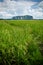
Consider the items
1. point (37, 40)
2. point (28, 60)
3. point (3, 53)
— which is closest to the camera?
point (3, 53)

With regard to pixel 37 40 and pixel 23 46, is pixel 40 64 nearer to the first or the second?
pixel 23 46

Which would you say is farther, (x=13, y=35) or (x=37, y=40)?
(x=37, y=40)

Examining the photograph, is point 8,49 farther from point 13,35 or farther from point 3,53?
point 13,35

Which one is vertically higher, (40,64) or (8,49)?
(8,49)

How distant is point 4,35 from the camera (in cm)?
937

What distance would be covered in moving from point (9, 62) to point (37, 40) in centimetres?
262

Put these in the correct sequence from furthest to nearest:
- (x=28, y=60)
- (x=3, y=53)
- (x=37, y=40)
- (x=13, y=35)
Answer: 1. (x=37, y=40)
2. (x=13, y=35)
3. (x=28, y=60)
4. (x=3, y=53)

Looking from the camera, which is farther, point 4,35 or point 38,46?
point 38,46

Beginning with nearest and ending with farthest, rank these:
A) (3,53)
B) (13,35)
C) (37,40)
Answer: (3,53) < (13,35) < (37,40)

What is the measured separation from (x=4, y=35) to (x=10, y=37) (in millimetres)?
259

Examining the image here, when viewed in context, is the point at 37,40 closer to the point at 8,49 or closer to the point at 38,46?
the point at 38,46

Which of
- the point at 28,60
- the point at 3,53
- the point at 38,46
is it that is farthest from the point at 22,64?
the point at 38,46

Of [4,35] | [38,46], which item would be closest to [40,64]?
[38,46]

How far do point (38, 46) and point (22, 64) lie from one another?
5.16 ft
